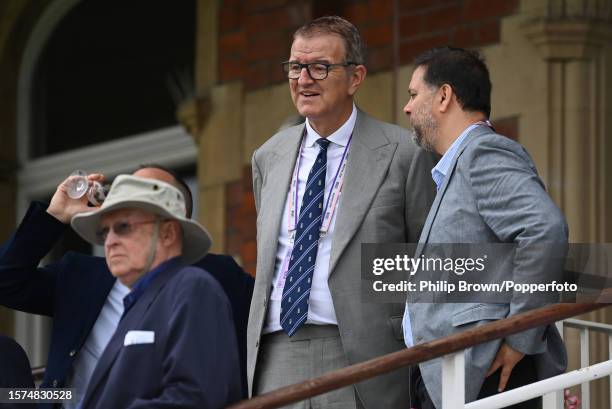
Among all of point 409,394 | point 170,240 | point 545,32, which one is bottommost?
point 409,394

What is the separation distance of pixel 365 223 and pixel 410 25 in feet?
9.62

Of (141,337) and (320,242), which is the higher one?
(320,242)

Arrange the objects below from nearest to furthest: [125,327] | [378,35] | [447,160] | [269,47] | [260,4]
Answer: [125,327] < [447,160] < [378,35] < [269,47] < [260,4]

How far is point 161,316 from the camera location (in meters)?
4.93

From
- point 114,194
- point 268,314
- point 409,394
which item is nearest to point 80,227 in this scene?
point 114,194

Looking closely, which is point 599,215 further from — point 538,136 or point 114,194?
point 114,194

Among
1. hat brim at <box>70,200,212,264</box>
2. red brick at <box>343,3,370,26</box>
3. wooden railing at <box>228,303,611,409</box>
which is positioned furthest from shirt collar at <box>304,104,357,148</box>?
red brick at <box>343,3,370,26</box>

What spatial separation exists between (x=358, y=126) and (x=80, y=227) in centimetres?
131

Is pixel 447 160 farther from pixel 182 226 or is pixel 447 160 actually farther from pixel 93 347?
pixel 93 347

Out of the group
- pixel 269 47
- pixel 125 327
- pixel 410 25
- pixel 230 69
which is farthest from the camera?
pixel 230 69

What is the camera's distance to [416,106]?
19.1 feet

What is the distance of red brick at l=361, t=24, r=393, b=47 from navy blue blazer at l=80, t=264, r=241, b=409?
405 cm

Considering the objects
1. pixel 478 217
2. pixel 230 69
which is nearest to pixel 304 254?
pixel 478 217

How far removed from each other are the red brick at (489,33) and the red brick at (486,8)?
1.7 inches
